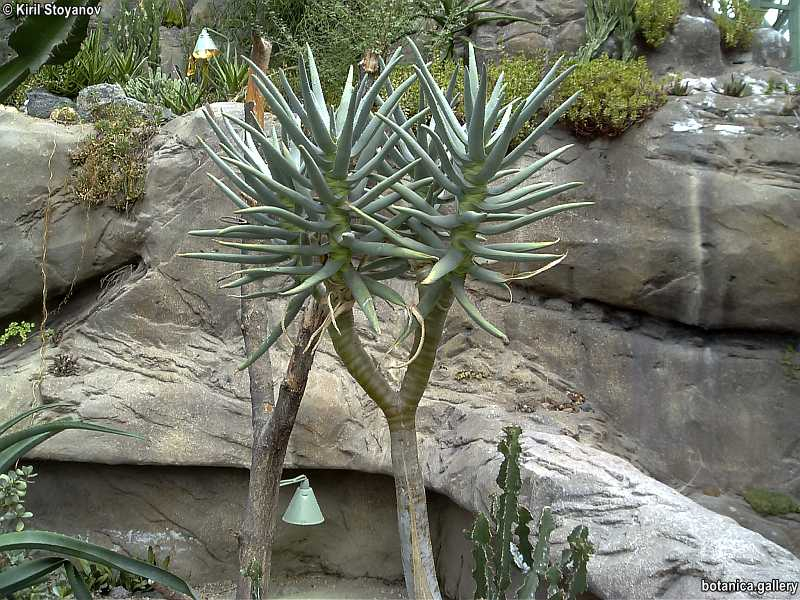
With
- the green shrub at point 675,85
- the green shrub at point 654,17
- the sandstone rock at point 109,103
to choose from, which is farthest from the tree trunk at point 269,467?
the green shrub at point 654,17

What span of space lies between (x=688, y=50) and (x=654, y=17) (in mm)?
560

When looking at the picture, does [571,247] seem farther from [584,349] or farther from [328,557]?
[328,557]

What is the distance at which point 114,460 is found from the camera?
17.5 ft

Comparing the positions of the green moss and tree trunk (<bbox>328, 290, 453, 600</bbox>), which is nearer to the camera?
tree trunk (<bbox>328, 290, 453, 600</bbox>)

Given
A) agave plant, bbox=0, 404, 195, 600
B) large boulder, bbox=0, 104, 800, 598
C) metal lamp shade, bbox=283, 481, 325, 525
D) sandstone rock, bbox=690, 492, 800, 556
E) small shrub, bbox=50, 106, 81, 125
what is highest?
small shrub, bbox=50, 106, 81, 125

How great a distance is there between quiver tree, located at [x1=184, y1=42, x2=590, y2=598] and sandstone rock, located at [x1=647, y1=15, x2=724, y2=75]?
568 cm

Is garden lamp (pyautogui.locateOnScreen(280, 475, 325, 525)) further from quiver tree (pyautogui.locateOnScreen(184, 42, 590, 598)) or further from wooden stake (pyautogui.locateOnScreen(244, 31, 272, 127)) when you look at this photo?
wooden stake (pyautogui.locateOnScreen(244, 31, 272, 127))

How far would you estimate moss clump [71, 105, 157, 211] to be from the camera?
6.28 m

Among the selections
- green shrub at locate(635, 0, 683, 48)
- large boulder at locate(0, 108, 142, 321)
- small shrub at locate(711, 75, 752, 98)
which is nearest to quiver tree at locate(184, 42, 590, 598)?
large boulder at locate(0, 108, 142, 321)

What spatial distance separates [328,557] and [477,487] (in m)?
2.02

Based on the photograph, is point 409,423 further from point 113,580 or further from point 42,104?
point 42,104

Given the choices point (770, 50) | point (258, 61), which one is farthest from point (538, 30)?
point (258, 61)

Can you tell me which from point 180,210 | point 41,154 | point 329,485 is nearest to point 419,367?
point 329,485

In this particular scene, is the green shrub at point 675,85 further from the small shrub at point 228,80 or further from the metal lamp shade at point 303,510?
the metal lamp shade at point 303,510
